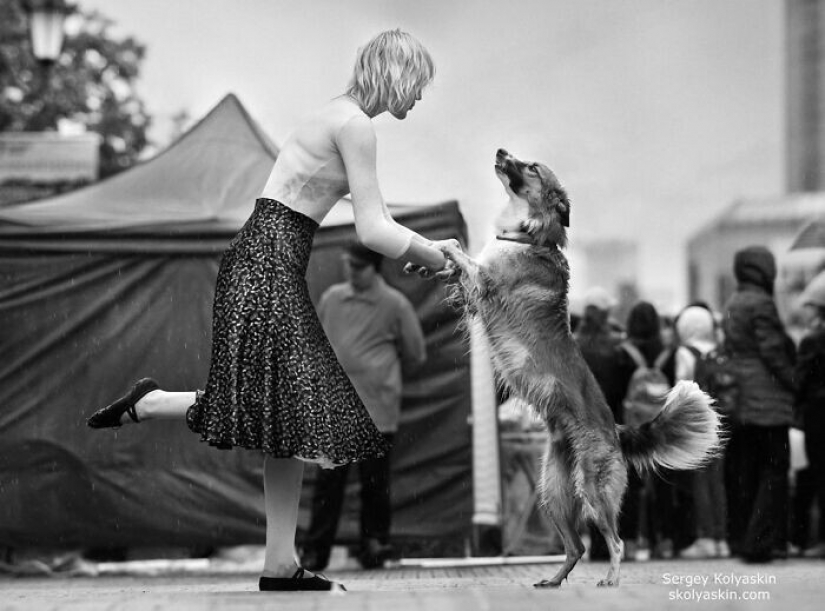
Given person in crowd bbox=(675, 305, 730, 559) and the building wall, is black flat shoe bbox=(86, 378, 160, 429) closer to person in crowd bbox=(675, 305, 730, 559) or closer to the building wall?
person in crowd bbox=(675, 305, 730, 559)

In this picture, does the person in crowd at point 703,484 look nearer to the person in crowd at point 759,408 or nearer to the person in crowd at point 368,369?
the person in crowd at point 759,408

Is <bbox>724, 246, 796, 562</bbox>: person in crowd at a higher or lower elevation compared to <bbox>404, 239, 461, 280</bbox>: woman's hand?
lower

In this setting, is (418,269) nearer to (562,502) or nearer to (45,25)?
(562,502)

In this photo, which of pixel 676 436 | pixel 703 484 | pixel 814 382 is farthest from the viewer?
pixel 703 484

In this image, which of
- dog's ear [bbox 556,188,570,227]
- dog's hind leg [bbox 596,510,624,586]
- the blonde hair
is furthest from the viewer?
dog's ear [bbox 556,188,570,227]

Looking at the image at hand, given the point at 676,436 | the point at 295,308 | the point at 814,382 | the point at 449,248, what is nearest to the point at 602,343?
the point at 814,382

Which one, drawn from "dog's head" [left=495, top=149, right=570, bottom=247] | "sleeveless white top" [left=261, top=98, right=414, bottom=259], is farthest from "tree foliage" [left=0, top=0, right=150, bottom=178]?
"sleeveless white top" [left=261, top=98, right=414, bottom=259]

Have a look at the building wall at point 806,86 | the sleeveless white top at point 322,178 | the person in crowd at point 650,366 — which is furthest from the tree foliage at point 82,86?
the building wall at point 806,86

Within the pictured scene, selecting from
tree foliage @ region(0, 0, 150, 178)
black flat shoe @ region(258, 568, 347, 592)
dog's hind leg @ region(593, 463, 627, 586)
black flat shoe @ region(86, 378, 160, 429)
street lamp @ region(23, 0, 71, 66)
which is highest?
tree foliage @ region(0, 0, 150, 178)

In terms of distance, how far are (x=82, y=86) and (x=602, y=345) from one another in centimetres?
1836

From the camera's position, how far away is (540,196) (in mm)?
6754

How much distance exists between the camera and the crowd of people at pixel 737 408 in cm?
964

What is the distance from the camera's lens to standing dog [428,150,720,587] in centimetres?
632

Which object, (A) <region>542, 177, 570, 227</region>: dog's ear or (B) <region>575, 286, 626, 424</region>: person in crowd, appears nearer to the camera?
(A) <region>542, 177, 570, 227</region>: dog's ear
